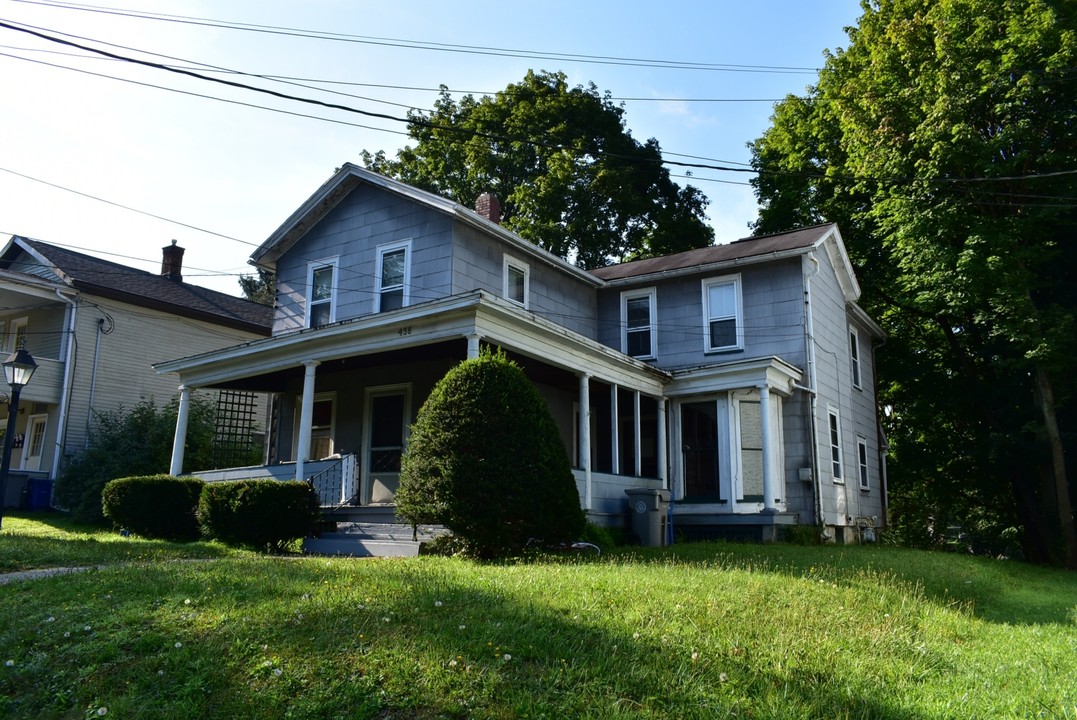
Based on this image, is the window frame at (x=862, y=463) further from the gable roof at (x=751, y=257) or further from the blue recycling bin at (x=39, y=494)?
the blue recycling bin at (x=39, y=494)

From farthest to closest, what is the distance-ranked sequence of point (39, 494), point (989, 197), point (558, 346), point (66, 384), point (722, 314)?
point (66, 384) → point (39, 494) → point (989, 197) → point (722, 314) → point (558, 346)

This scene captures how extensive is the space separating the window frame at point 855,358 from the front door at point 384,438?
1204 cm

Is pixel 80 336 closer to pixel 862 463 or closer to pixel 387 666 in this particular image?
pixel 387 666

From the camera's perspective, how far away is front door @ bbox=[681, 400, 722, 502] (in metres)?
17.3

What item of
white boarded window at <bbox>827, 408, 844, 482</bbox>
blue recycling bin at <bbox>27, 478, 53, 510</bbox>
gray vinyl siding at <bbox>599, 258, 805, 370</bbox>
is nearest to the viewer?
gray vinyl siding at <bbox>599, 258, 805, 370</bbox>

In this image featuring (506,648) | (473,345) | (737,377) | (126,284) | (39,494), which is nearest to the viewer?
(506,648)

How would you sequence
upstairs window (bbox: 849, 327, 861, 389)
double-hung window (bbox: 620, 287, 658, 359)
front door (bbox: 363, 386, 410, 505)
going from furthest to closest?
upstairs window (bbox: 849, 327, 861, 389) < double-hung window (bbox: 620, 287, 658, 359) < front door (bbox: 363, 386, 410, 505)

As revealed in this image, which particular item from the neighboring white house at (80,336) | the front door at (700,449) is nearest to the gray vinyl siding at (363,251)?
the neighboring white house at (80,336)

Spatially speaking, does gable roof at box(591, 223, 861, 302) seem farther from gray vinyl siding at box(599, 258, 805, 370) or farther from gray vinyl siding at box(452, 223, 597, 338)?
gray vinyl siding at box(452, 223, 597, 338)

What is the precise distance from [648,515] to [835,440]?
21.3 ft

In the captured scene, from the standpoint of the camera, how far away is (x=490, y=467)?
32.8 feet

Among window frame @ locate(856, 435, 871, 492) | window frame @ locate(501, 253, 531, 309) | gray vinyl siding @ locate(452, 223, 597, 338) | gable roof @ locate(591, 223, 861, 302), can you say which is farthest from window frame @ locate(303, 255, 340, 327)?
window frame @ locate(856, 435, 871, 492)

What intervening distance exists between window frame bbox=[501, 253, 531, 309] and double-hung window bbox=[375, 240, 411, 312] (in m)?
2.01

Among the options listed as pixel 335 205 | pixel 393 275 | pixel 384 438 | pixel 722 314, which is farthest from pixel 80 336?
pixel 722 314
